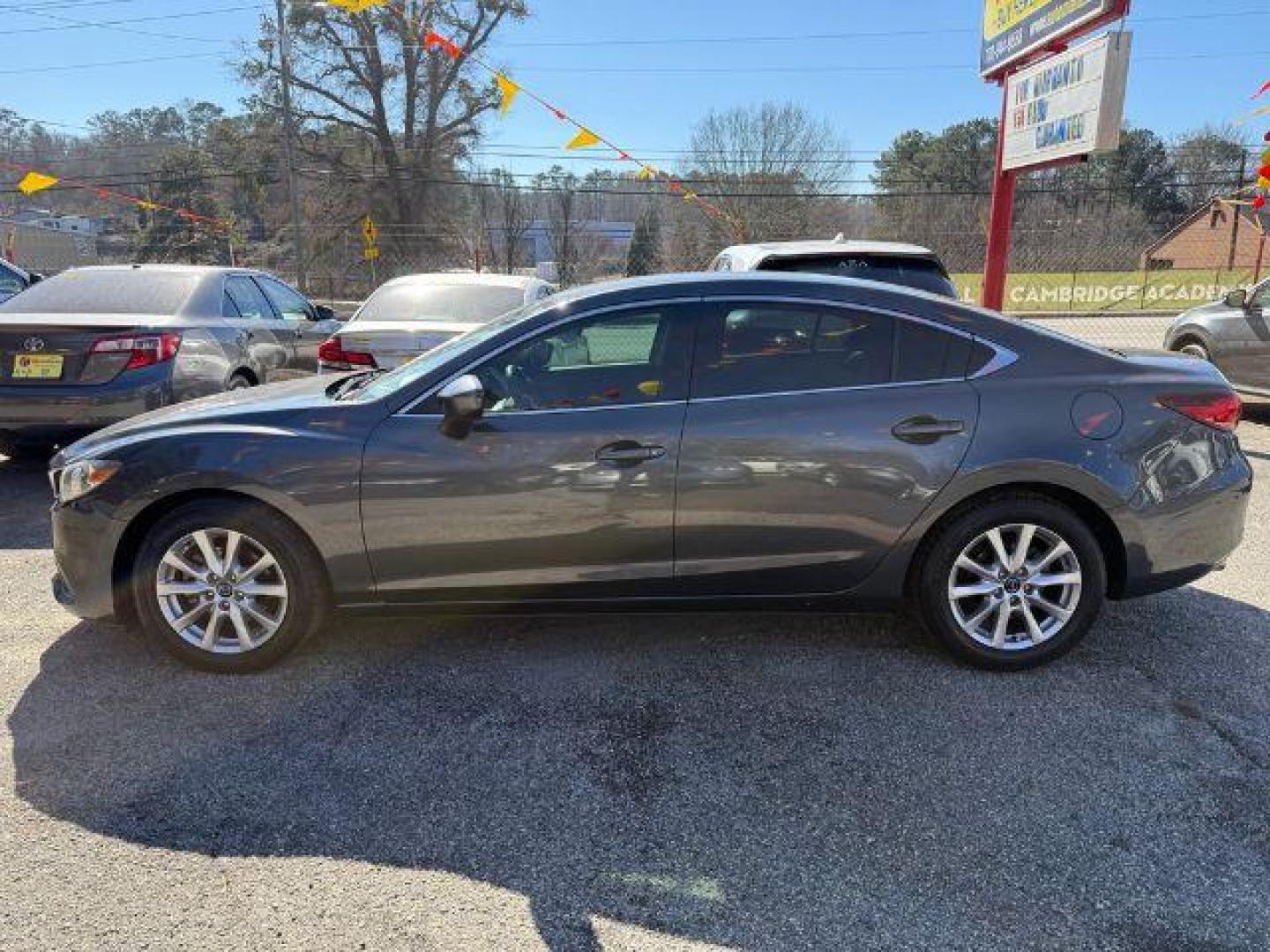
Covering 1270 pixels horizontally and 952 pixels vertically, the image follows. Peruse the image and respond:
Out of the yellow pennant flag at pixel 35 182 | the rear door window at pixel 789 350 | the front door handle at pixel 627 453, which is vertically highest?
the yellow pennant flag at pixel 35 182

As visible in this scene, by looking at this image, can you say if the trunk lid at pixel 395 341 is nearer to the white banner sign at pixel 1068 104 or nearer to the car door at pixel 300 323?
the car door at pixel 300 323

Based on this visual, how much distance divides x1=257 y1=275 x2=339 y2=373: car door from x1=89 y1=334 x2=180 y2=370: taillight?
75.5 inches

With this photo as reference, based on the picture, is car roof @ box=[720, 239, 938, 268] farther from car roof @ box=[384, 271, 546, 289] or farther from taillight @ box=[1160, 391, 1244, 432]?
taillight @ box=[1160, 391, 1244, 432]

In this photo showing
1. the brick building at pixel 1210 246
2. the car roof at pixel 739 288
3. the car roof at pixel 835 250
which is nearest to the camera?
the car roof at pixel 739 288

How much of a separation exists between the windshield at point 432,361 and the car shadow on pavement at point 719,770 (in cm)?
110

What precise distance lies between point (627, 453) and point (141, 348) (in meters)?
4.23

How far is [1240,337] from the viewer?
8305mm

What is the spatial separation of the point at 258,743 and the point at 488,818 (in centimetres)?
95

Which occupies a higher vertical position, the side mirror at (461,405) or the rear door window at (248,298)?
the rear door window at (248,298)

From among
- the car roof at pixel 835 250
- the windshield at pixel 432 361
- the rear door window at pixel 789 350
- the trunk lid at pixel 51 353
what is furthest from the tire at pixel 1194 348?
the trunk lid at pixel 51 353

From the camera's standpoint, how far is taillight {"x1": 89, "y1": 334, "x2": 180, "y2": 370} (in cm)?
579

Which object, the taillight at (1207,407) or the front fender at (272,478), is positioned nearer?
the front fender at (272,478)

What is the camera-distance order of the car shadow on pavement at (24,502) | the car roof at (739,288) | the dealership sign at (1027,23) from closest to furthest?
the car roof at (739,288) → the car shadow on pavement at (24,502) → the dealership sign at (1027,23)

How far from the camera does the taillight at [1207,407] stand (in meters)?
3.44
